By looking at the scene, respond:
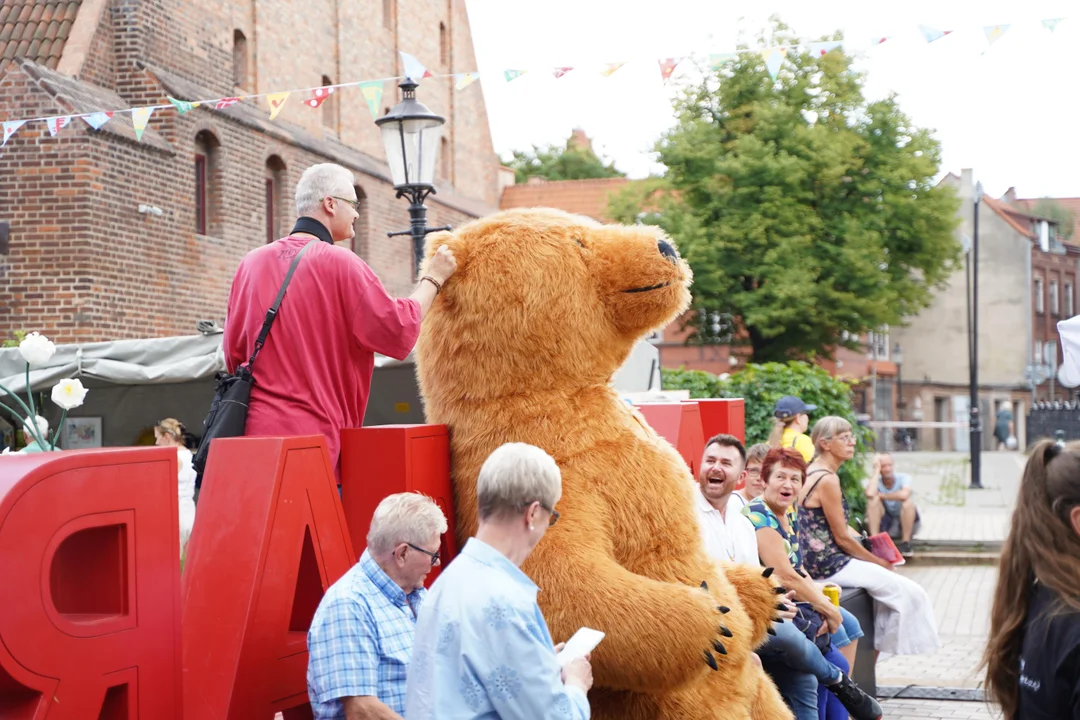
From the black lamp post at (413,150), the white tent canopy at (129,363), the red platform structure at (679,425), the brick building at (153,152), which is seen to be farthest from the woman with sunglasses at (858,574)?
the brick building at (153,152)

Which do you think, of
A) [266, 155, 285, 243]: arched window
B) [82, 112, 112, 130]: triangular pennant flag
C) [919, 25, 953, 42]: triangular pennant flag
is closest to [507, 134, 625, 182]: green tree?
[266, 155, 285, 243]: arched window

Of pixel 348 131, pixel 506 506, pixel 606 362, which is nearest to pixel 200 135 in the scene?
pixel 348 131

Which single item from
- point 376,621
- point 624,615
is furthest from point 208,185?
point 624,615

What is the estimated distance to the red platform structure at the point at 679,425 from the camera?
18.7 ft

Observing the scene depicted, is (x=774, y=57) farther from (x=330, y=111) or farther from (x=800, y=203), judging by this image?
(x=800, y=203)

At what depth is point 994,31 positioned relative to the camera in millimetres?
9242

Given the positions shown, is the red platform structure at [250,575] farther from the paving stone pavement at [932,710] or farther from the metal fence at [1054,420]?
the metal fence at [1054,420]

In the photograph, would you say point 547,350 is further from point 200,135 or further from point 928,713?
point 200,135

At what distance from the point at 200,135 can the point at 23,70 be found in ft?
10.8

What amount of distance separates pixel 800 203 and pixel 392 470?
91.2 feet

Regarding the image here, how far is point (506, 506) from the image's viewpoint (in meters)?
2.88

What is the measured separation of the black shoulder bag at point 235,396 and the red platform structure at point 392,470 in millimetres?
367

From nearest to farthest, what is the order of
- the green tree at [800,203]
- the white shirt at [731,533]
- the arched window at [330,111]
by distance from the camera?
the white shirt at [731,533]
the arched window at [330,111]
the green tree at [800,203]

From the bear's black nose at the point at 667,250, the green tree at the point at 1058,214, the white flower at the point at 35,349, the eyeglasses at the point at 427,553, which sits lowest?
the eyeglasses at the point at 427,553
